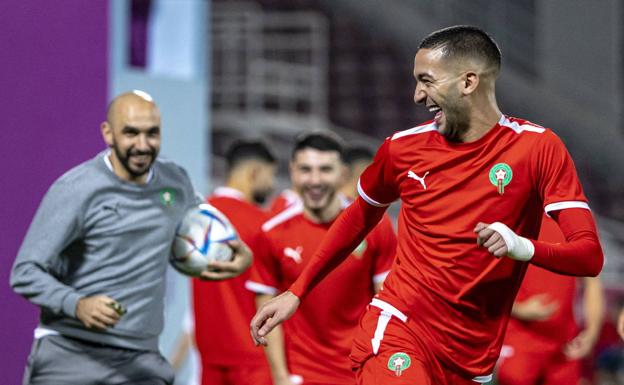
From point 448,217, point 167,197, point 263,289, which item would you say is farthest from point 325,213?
point 448,217

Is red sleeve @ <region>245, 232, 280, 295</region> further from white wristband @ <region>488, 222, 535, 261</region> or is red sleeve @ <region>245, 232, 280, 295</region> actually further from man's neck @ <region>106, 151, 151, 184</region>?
white wristband @ <region>488, 222, 535, 261</region>

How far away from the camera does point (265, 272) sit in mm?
5457

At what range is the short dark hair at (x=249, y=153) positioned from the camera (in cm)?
706

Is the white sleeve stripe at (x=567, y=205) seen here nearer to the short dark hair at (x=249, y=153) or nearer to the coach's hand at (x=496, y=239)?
the coach's hand at (x=496, y=239)

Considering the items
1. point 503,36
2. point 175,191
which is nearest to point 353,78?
point 503,36

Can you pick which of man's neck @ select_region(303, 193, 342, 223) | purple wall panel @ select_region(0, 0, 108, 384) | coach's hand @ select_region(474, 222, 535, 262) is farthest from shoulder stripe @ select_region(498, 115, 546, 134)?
purple wall panel @ select_region(0, 0, 108, 384)

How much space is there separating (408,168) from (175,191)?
124 centimetres

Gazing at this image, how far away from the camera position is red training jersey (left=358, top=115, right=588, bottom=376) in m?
3.61

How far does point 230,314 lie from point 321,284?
136cm

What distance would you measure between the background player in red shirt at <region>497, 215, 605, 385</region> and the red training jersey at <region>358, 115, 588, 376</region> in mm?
2814

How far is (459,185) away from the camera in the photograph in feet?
12.1

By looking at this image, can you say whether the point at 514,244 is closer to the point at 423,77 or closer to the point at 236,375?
the point at 423,77

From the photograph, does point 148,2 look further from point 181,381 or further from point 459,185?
point 459,185

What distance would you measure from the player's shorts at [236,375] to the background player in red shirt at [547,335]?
1495 millimetres
